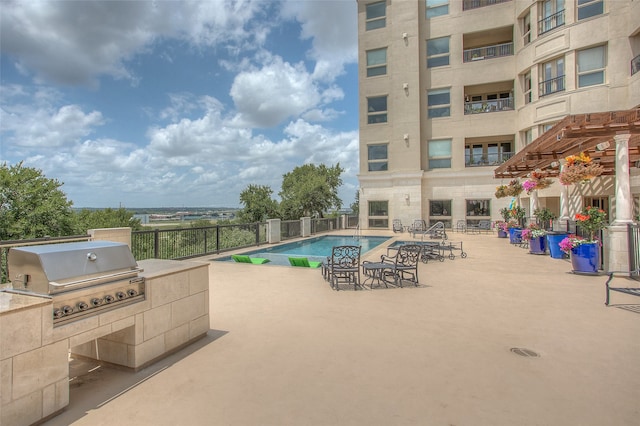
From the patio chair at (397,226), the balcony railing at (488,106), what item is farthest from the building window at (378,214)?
the balcony railing at (488,106)

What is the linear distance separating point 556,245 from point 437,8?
18.7 meters

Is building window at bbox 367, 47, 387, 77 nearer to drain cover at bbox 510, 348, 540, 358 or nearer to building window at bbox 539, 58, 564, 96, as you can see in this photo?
building window at bbox 539, 58, 564, 96

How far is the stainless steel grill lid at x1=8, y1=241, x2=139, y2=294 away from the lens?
8.47 ft

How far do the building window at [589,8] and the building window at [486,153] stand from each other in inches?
304

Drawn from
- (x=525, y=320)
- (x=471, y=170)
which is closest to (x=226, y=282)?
(x=525, y=320)

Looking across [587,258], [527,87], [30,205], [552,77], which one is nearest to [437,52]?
[527,87]

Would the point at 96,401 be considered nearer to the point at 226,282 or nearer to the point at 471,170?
the point at 226,282

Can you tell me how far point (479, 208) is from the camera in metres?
21.1

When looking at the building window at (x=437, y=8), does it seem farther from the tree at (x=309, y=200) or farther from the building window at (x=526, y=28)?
the tree at (x=309, y=200)

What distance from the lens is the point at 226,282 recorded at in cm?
724

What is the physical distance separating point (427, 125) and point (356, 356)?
21.2 metres

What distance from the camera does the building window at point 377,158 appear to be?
22.9 metres

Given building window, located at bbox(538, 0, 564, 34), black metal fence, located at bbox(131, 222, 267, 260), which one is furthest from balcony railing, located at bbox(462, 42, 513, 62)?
black metal fence, located at bbox(131, 222, 267, 260)

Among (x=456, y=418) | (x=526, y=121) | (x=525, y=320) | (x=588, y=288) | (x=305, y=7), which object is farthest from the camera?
(x=526, y=121)
